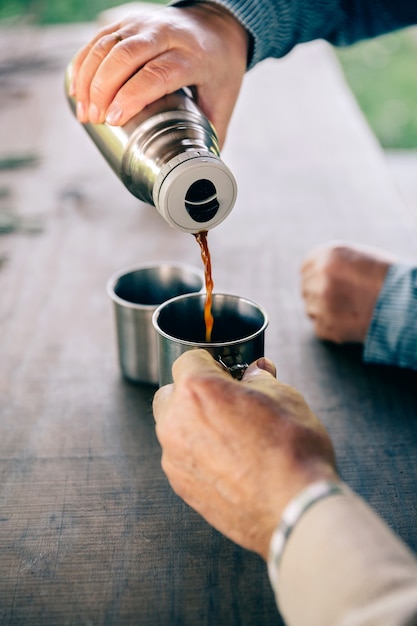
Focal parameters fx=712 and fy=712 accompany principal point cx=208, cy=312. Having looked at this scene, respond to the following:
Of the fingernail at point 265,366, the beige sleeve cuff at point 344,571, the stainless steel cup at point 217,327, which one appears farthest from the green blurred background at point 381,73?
the beige sleeve cuff at point 344,571

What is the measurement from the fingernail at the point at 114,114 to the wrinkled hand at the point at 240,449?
13.5 inches

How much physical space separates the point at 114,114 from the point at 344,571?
0.59 metres

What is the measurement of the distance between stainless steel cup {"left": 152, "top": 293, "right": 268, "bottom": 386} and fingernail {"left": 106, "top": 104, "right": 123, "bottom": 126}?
0.23 m

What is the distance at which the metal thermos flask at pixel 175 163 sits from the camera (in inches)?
29.1

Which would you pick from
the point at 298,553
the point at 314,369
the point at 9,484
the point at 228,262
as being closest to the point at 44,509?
the point at 9,484

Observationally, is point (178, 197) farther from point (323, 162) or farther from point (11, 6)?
point (11, 6)

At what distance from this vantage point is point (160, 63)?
898mm

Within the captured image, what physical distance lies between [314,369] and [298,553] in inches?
19.2

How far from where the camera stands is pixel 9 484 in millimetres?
817

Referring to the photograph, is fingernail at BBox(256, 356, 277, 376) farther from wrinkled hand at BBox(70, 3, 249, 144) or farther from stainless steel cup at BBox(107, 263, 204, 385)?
wrinkled hand at BBox(70, 3, 249, 144)

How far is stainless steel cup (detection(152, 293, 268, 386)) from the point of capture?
0.75 m

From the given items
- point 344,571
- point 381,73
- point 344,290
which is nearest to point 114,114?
point 344,290

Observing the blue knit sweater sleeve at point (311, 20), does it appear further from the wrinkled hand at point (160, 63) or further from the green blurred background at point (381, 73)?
the green blurred background at point (381, 73)

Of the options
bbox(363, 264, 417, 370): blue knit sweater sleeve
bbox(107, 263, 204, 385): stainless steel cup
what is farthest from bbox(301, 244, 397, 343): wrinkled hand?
bbox(107, 263, 204, 385): stainless steel cup
